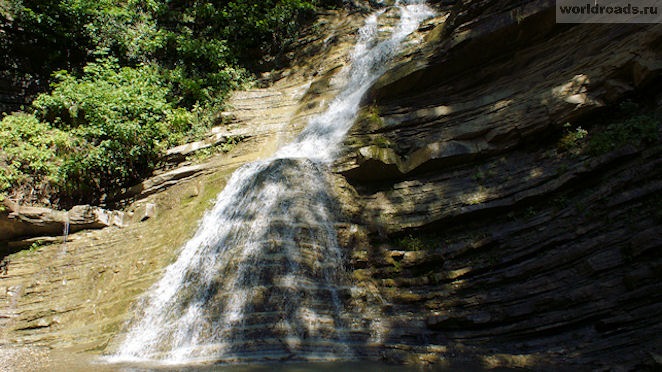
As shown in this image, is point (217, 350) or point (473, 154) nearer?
point (217, 350)

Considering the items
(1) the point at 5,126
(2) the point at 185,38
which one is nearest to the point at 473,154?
(1) the point at 5,126

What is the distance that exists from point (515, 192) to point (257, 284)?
4645mm

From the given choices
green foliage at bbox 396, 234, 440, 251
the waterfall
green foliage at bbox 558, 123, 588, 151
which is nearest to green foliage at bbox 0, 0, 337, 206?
the waterfall

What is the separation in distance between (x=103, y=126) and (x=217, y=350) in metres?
8.64

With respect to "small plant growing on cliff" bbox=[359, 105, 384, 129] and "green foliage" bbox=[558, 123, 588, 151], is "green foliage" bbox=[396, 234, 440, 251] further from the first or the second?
"small plant growing on cliff" bbox=[359, 105, 384, 129]

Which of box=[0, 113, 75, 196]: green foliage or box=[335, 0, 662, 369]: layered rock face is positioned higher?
box=[0, 113, 75, 196]: green foliage

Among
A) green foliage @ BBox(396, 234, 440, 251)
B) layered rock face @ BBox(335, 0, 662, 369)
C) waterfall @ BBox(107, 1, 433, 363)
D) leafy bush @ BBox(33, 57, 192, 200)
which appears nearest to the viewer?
layered rock face @ BBox(335, 0, 662, 369)

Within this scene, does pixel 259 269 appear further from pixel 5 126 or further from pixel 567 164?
pixel 5 126

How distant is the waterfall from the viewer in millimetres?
5363

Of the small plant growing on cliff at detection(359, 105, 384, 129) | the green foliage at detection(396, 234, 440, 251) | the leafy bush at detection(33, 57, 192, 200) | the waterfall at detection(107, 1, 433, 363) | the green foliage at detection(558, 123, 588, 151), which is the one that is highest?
the leafy bush at detection(33, 57, 192, 200)

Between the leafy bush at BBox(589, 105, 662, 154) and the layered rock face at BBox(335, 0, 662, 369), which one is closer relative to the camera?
the layered rock face at BBox(335, 0, 662, 369)

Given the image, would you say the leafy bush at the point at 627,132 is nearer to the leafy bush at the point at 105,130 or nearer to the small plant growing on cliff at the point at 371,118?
the small plant growing on cliff at the point at 371,118

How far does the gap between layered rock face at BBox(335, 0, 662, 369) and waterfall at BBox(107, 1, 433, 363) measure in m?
0.76

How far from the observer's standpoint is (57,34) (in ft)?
46.3
